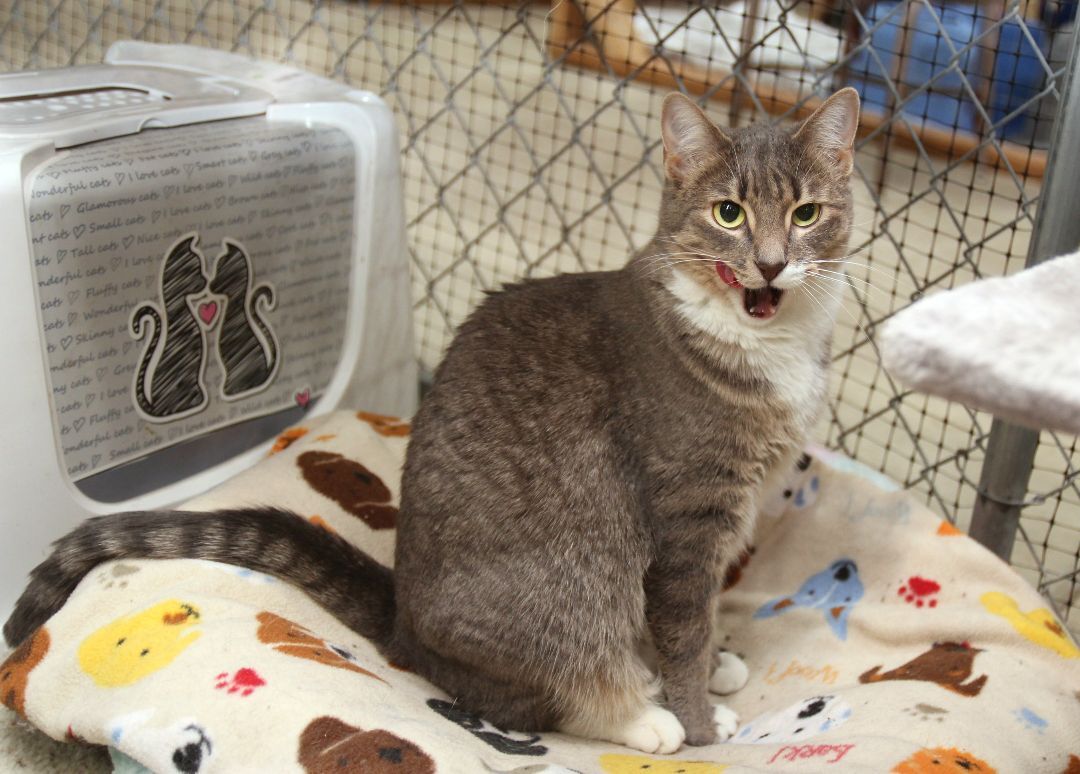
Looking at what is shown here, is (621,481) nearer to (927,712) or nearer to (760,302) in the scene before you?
(760,302)

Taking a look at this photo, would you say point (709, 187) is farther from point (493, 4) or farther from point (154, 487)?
point (493, 4)

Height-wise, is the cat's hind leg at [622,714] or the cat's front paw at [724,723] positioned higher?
the cat's hind leg at [622,714]

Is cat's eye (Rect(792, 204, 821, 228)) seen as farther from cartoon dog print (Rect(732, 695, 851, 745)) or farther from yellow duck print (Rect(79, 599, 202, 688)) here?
yellow duck print (Rect(79, 599, 202, 688))

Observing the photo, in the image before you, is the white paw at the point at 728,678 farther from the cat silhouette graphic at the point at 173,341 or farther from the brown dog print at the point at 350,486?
the cat silhouette graphic at the point at 173,341

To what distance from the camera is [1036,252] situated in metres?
1.55

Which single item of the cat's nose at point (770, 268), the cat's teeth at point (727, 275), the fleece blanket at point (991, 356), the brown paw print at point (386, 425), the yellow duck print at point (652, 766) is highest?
the fleece blanket at point (991, 356)

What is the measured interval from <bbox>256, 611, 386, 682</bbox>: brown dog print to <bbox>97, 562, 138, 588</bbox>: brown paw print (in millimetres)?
190

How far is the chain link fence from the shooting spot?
2.16 metres

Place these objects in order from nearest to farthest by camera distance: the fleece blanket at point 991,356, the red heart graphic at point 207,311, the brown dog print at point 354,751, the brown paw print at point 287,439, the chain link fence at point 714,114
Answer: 1. the fleece blanket at point 991,356
2. the brown dog print at point 354,751
3. the red heart graphic at point 207,311
4. the brown paw print at point 287,439
5. the chain link fence at point 714,114

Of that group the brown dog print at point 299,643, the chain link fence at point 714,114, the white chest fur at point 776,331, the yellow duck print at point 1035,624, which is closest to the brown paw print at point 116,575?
the brown dog print at point 299,643

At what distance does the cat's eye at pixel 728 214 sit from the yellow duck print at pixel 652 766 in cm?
66

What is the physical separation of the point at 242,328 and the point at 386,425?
1.01ft

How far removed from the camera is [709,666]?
149cm

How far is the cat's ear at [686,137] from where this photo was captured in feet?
4.46
